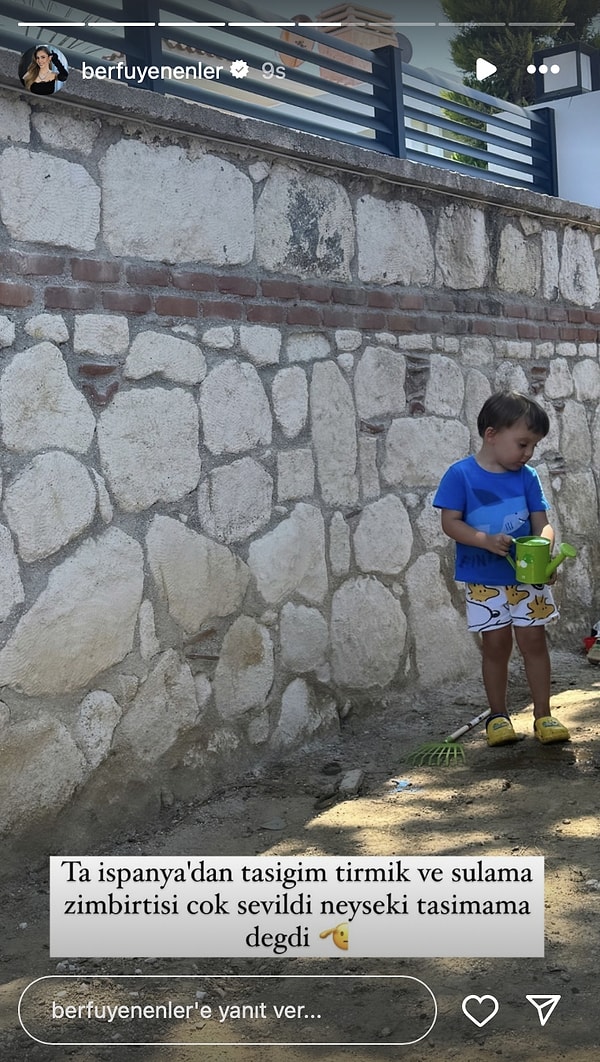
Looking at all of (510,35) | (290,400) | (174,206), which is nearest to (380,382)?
(290,400)

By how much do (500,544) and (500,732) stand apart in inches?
26.1

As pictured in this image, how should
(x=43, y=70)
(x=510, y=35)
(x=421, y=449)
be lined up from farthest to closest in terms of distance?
(x=510, y=35), (x=421, y=449), (x=43, y=70)

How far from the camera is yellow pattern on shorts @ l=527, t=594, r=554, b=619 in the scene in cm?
376

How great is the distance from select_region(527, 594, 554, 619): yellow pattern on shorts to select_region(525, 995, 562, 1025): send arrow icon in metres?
1.64

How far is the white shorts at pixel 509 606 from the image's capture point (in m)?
3.77

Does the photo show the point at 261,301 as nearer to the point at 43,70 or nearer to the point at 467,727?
the point at 43,70

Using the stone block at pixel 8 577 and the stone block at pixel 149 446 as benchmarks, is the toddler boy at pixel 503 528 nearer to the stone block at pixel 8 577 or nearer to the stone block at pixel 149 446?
the stone block at pixel 149 446

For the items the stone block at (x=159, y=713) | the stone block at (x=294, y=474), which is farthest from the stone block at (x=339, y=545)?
the stone block at (x=159, y=713)

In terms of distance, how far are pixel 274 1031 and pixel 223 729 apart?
1407 millimetres

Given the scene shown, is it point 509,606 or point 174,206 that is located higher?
point 174,206

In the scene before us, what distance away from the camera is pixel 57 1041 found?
2270 mm

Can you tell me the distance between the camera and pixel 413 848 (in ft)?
10.1

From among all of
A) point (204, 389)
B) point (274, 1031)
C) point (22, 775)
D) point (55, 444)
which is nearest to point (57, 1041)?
point (274, 1031)

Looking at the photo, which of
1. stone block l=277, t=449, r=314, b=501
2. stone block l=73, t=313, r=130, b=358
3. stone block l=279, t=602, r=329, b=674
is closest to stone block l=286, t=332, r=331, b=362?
stone block l=277, t=449, r=314, b=501
